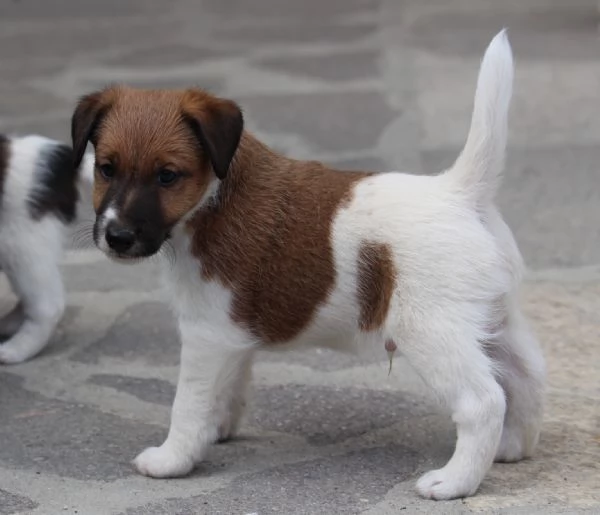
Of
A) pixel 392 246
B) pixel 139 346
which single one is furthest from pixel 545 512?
pixel 139 346

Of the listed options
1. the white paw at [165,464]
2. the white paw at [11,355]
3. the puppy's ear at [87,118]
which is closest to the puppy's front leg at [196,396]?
the white paw at [165,464]

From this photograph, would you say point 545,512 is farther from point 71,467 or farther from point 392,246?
point 71,467

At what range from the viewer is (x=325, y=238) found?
410 centimetres

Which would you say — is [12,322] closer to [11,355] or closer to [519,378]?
[11,355]

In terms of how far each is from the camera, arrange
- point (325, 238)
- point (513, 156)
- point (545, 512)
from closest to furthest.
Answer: point (545, 512) < point (325, 238) < point (513, 156)

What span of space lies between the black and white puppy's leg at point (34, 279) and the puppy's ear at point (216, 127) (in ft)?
5.54

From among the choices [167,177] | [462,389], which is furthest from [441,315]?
[167,177]

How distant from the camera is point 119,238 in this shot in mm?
3859

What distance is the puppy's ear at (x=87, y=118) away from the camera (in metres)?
4.13

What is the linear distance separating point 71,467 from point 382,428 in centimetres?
113

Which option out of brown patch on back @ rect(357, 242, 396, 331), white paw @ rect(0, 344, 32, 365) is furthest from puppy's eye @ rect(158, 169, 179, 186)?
white paw @ rect(0, 344, 32, 365)

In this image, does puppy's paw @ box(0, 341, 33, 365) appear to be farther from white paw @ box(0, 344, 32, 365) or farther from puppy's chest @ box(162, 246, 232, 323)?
puppy's chest @ box(162, 246, 232, 323)

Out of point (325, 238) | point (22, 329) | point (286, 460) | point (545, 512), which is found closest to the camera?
point (545, 512)

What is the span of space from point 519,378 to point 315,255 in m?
0.79
